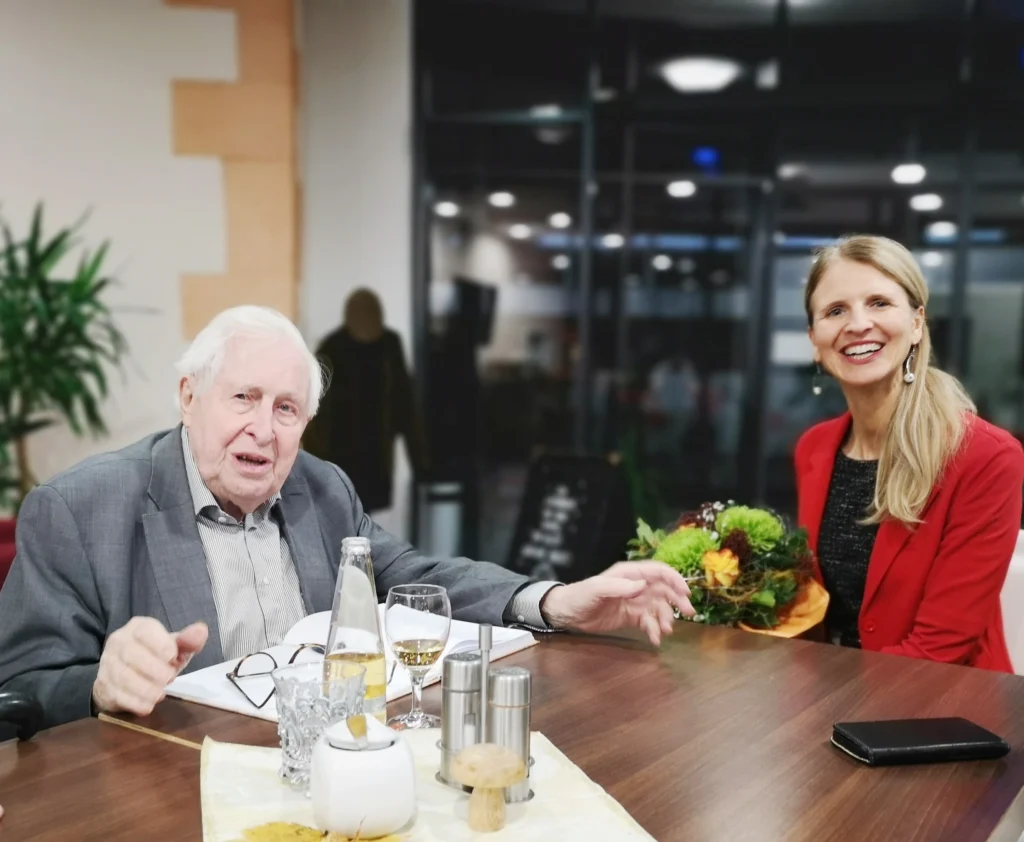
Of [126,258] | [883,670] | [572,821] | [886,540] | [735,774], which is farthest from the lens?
[126,258]

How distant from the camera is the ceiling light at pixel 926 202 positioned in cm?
491

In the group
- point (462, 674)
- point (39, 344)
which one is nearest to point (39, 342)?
point (39, 344)

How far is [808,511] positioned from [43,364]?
3014 millimetres

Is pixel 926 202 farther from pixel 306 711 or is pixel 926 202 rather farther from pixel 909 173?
pixel 306 711

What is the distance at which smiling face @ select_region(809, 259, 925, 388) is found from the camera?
7.57 feet

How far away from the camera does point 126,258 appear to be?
443 centimetres

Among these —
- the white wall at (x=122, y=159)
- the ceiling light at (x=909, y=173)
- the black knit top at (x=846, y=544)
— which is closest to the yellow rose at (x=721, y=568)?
the black knit top at (x=846, y=544)

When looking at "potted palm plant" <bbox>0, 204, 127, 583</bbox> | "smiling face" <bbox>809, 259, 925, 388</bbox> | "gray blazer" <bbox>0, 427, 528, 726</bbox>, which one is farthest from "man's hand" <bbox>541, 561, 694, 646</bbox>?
"potted palm plant" <bbox>0, 204, 127, 583</bbox>

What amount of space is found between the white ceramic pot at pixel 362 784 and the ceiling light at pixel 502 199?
4794 mm

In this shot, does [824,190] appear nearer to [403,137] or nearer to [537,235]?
[537,235]

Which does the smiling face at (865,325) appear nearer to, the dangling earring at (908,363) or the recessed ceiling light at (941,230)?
the dangling earring at (908,363)

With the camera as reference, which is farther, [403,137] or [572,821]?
[403,137]

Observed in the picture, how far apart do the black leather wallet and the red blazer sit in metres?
0.88

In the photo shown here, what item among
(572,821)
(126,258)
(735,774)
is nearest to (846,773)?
(735,774)
